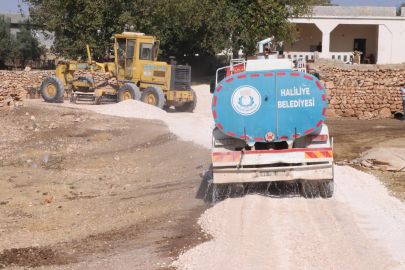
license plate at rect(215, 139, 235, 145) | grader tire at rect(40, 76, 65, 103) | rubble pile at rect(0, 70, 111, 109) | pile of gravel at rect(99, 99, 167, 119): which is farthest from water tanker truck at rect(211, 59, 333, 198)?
grader tire at rect(40, 76, 65, 103)

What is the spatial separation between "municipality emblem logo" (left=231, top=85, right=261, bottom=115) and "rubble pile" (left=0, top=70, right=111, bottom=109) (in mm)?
13578

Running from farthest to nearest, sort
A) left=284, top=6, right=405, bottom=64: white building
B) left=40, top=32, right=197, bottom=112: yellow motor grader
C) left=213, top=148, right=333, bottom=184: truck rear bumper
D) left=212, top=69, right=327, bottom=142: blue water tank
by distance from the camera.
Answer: left=284, top=6, right=405, bottom=64: white building < left=40, top=32, right=197, bottom=112: yellow motor grader < left=213, top=148, right=333, bottom=184: truck rear bumper < left=212, top=69, right=327, bottom=142: blue water tank

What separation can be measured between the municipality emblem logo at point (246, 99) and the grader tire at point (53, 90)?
17007 millimetres

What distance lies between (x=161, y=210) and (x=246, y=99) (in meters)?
2.65

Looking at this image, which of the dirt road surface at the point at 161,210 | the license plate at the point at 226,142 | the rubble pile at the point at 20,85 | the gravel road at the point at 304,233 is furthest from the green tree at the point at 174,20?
the gravel road at the point at 304,233

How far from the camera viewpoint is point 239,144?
9.84 meters

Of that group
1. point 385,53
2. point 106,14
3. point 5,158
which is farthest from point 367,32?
point 5,158

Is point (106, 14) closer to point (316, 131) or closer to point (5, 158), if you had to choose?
point (5, 158)

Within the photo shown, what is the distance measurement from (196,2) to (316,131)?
85.6ft

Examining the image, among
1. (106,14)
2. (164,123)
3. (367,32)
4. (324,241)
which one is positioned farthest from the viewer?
(367,32)

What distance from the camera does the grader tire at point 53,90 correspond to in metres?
24.7

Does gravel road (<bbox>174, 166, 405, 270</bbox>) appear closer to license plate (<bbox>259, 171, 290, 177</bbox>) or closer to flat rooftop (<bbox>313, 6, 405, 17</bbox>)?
license plate (<bbox>259, 171, 290, 177</bbox>)

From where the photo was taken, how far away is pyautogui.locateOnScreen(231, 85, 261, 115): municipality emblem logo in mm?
9172

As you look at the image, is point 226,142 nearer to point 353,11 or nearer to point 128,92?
point 128,92
